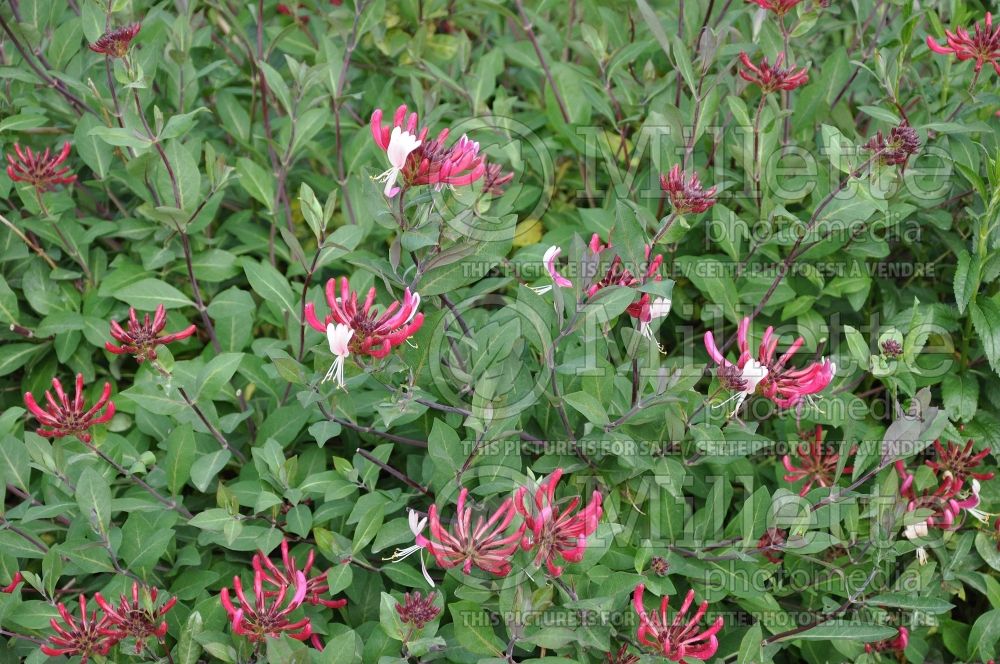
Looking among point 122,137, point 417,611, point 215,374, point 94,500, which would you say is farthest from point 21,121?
point 417,611

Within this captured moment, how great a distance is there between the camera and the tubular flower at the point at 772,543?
1837 millimetres

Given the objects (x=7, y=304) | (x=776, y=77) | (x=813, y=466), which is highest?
(x=776, y=77)

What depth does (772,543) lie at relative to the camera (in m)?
1.85

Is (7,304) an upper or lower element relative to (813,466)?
upper

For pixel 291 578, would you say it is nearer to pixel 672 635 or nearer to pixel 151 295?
pixel 672 635

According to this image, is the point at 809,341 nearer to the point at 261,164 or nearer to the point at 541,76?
the point at 541,76

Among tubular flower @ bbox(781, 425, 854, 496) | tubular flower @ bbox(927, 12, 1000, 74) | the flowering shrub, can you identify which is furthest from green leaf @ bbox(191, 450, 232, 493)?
tubular flower @ bbox(927, 12, 1000, 74)

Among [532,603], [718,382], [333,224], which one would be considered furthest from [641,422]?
[333,224]

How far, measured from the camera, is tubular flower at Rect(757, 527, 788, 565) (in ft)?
6.03

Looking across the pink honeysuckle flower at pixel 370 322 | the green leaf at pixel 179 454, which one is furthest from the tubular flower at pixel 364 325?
the green leaf at pixel 179 454

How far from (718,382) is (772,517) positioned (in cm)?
33

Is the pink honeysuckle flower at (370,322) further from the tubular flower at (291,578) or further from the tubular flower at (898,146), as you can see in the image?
the tubular flower at (898,146)

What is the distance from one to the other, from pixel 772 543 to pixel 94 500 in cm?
133

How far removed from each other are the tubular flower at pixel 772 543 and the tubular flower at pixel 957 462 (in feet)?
1.39
